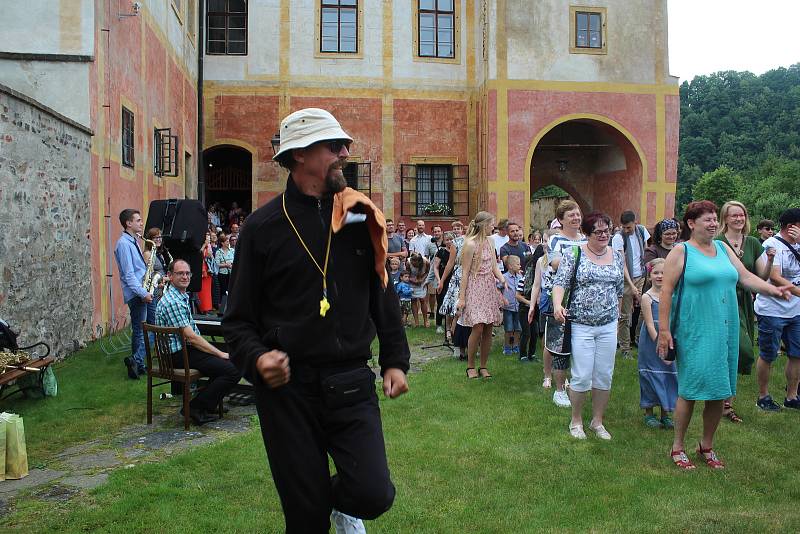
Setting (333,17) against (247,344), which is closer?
(247,344)

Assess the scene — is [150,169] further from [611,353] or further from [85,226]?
[611,353]

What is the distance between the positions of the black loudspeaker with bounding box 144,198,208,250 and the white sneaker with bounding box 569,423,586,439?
705 cm

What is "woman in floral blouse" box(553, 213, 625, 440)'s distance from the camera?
6.16 m

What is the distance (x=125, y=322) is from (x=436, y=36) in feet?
45.0

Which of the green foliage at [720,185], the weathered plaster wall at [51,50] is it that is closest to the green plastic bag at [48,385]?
the weathered plaster wall at [51,50]

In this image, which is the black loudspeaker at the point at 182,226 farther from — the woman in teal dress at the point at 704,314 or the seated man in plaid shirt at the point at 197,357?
the woman in teal dress at the point at 704,314

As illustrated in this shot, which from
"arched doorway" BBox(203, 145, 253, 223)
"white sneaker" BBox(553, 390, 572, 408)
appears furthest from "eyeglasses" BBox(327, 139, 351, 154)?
"arched doorway" BBox(203, 145, 253, 223)

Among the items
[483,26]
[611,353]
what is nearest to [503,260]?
[611,353]

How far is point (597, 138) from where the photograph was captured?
82.8 ft

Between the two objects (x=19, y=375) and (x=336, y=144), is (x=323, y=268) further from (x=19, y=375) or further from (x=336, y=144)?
(x=19, y=375)

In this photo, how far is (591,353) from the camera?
20.2 feet

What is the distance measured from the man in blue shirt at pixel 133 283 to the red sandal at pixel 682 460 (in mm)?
6163

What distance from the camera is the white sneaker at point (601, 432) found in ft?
20.6

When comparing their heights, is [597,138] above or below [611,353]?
above
